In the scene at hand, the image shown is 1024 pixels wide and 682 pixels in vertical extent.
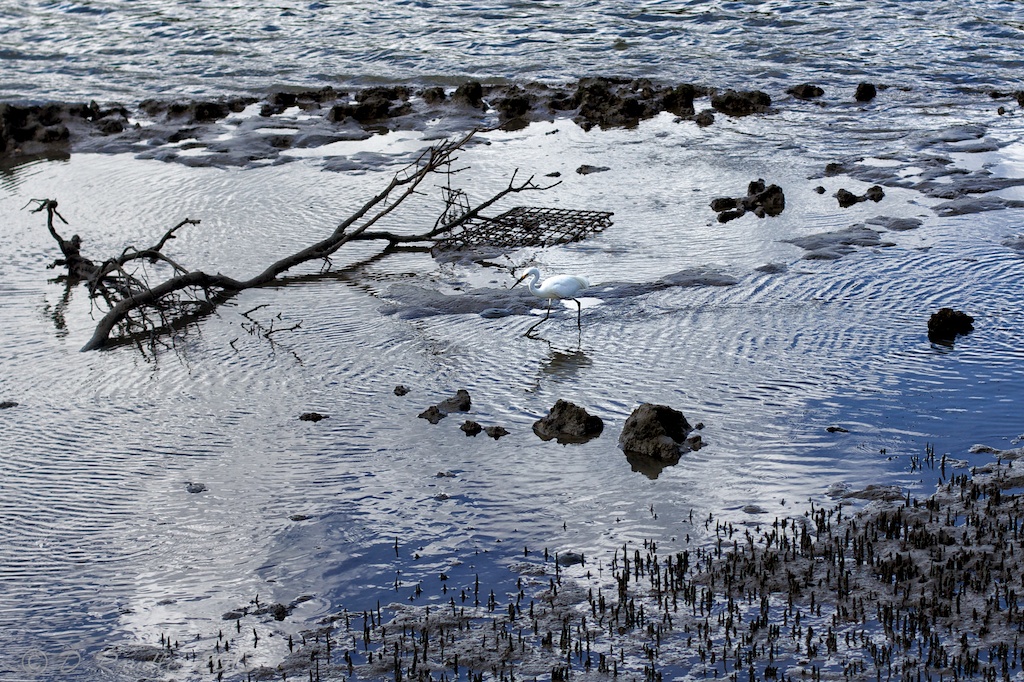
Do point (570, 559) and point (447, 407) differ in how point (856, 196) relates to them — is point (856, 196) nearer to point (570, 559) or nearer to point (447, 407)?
point (447, 407)

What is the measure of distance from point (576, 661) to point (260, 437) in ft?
11.2

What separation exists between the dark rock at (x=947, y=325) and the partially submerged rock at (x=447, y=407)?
377 cm

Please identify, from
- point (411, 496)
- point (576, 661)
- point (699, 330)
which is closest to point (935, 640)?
point (576, 661)

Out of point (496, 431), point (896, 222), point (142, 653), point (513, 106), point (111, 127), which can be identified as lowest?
point (142, 653)

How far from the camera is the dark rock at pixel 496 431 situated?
25.6 feet

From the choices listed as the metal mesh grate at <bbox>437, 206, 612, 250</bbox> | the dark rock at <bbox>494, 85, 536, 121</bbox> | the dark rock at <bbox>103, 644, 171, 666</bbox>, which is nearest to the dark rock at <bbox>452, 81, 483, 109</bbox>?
the dark rock at <bbox>494, 85, 536, 121</bbox>

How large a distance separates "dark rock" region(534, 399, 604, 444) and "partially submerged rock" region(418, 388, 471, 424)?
666mm

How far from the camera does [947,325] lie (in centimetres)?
890

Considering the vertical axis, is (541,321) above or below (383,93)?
below

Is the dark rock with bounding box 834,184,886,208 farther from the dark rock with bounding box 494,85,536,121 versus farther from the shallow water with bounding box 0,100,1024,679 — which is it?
the dark rock with bounding box 494,85,536,121

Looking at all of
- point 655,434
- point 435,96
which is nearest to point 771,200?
point 655,434

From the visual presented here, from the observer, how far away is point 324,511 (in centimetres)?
697

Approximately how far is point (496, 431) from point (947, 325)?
380 cm

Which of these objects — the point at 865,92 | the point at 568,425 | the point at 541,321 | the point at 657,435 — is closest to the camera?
the point at 657,435
